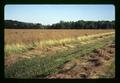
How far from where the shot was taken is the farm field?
4.32m

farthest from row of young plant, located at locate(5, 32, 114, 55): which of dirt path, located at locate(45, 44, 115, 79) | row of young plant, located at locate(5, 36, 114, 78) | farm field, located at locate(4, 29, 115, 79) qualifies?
dirt path, located at locate(45, 44, 115, 79)

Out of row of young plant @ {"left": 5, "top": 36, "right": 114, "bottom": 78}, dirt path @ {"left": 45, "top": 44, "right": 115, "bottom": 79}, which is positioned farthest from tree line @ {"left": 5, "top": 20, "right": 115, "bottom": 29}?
dirt path @ {"left": 45, "top": 44, "right": 115, "bottom": 79}

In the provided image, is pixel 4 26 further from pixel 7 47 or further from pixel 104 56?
pixel 104 56

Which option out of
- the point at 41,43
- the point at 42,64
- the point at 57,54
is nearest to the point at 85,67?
the point at 57,54

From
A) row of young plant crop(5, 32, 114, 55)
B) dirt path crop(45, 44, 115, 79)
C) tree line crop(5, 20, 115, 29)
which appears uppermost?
tree line crop(5, 20, 115, 29)

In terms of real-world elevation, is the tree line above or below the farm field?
above

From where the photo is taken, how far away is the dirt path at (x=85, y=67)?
4.31 meters

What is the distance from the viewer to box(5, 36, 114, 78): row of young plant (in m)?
4.34

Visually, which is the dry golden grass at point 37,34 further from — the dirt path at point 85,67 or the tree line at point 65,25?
the dirt path at point 85,67

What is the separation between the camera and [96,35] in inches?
174

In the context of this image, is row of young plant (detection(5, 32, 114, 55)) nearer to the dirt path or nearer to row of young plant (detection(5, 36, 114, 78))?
row of young plant (detection(5, 36, 114, 78))

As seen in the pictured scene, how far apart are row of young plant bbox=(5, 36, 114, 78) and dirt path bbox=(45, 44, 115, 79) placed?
70 millimetres

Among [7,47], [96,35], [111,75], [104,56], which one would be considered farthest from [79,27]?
[7,47]
